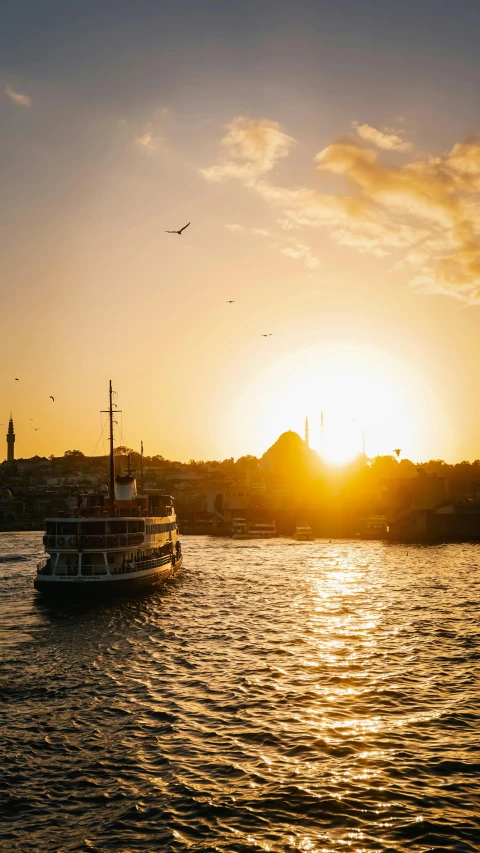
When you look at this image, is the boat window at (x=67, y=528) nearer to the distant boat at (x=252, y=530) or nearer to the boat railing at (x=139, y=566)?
the boat railing at (x=139, y=566)

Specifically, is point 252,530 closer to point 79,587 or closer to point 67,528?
point 79,587

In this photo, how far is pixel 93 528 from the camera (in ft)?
200

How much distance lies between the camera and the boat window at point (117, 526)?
62.2m

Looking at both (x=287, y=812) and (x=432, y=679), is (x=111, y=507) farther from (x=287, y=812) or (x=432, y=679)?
(x=287, y=812)

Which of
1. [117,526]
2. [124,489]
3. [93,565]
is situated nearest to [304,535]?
[124,489]

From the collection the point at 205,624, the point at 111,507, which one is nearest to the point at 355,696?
the point at 205,624

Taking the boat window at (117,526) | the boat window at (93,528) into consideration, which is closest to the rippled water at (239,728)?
the boat window at (93,528)

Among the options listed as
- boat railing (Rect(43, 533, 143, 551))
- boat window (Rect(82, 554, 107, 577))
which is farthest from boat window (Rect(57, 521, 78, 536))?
boat window (Rect(82, 554, 107, 577))

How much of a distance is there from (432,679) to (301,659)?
25.5 feet

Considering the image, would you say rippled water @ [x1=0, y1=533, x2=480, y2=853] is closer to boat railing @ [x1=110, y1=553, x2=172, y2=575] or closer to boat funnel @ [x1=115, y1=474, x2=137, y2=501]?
boat railing @ [x1=110, y1=553, x2=172, y2=575]

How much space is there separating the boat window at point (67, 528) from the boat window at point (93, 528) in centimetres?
9

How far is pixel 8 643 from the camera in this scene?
152 ft

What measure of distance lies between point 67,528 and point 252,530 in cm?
11892

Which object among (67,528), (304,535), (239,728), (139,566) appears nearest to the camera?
(239,728)
